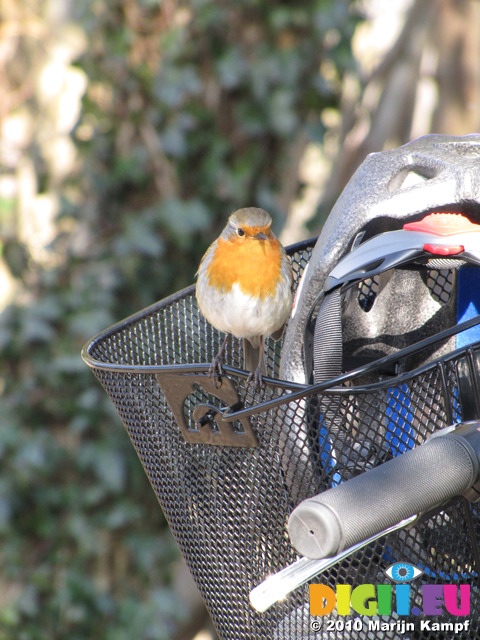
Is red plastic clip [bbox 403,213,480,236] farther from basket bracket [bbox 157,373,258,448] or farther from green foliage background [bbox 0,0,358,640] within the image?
green foliage background [bbox 0,0,358,640]

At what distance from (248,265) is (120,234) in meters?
1.22

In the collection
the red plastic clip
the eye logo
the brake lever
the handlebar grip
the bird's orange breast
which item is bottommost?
the eye logo

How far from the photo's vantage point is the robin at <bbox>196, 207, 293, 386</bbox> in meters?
1.62

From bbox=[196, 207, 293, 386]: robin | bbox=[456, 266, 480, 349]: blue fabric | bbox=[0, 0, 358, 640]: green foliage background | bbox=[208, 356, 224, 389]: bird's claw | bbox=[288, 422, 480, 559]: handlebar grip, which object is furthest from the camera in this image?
bbox=[0, 0, 358, 640]: green foliage background

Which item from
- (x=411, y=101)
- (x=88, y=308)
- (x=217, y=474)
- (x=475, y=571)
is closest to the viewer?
(x=475, y=571)

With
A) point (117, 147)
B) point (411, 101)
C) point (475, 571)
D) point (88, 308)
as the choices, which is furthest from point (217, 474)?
point (411, 101)

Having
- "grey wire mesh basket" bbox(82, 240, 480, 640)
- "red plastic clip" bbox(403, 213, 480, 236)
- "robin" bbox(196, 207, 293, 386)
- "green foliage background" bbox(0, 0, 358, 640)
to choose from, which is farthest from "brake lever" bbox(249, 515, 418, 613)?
"green foliage background" bbox(0, 0, 358, 640)

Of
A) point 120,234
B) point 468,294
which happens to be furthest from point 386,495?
point 120,234

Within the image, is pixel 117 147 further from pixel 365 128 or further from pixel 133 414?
pixel 133 414

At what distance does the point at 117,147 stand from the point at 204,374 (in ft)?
6.62

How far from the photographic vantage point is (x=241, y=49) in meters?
2.81

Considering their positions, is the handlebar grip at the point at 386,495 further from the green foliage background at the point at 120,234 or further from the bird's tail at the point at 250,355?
the green foliage background at the point at 120,234

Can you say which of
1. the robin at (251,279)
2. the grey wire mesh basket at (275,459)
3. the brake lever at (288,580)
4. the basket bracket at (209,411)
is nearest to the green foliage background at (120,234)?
the robin at (251,279)

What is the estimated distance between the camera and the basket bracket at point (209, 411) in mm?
905
